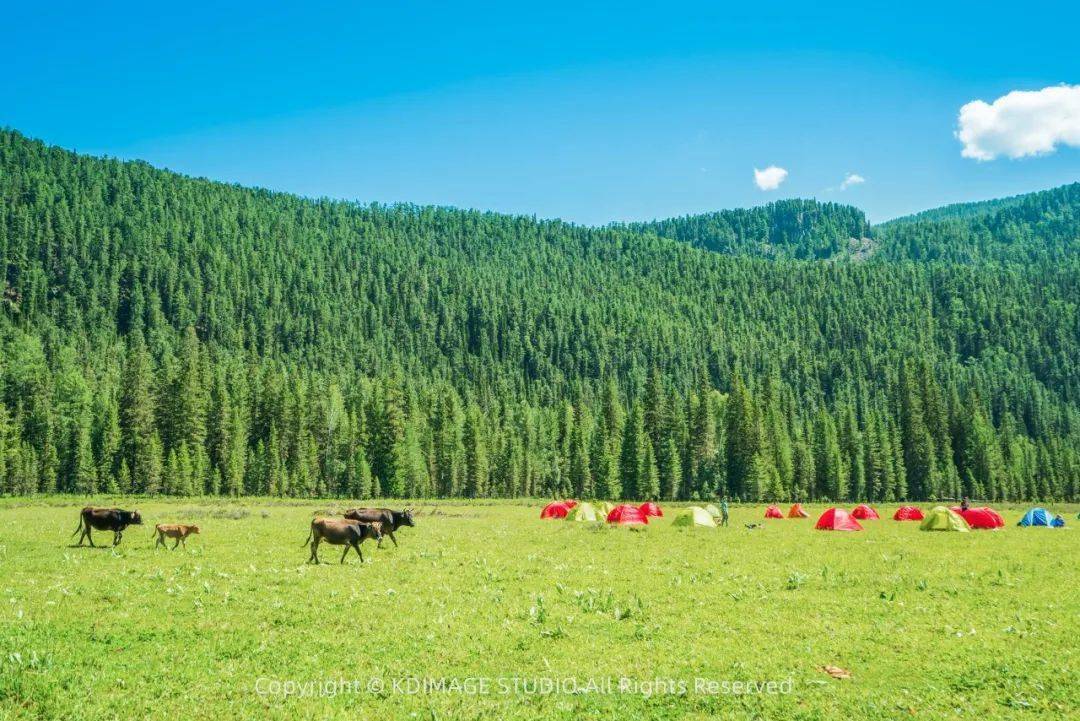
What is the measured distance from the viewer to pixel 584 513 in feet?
173

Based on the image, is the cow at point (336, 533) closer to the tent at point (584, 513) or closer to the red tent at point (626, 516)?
the red tent at point (626, 516)

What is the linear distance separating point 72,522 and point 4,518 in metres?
Answer: 8.84

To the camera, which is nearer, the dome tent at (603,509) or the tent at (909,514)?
the dome tent at (603,509)

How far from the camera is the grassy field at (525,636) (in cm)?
1212

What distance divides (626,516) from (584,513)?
182 inches

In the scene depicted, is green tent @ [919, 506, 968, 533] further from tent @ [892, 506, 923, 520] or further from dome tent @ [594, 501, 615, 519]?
dome tent @ [594, 501, 615, 519]

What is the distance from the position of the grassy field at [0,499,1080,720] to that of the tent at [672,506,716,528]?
61.4ft

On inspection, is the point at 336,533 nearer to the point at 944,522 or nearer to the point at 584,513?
the point at 584,513

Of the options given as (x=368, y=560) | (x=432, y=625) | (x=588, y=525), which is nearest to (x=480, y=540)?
(x=368, y=560)

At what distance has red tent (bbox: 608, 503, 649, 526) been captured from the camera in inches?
1932

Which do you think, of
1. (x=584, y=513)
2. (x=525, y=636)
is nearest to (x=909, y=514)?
(x=584, y=513)

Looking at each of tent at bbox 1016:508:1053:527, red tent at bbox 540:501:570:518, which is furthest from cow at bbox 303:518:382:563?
tent at bbox 1016:508:1053:527

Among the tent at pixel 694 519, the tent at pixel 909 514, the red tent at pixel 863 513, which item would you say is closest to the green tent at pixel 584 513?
the tent at pixel 694 519

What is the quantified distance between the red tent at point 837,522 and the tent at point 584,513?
53.5ft
